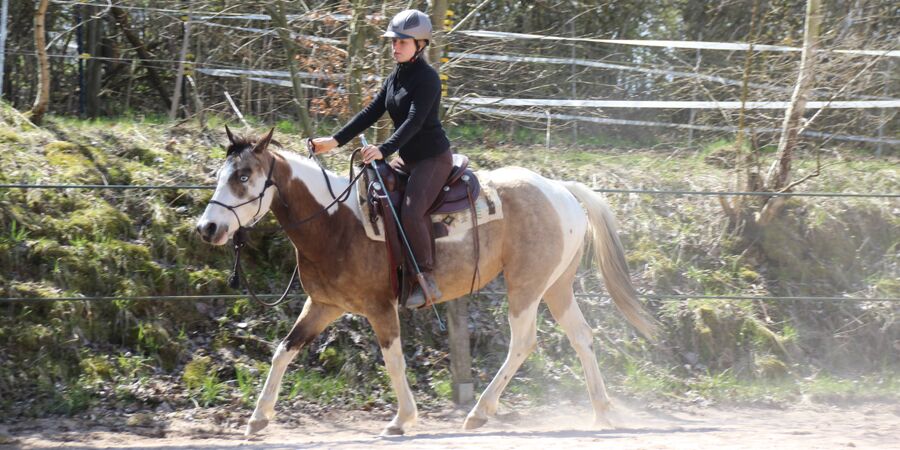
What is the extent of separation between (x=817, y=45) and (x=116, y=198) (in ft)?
24.0

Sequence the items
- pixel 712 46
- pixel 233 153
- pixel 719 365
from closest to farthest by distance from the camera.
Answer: pixel 233 153, pixel 719 365, pixel 712 46

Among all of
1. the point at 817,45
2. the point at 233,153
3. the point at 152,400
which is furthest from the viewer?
the point at 817,45

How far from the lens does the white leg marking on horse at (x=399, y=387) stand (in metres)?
6.15

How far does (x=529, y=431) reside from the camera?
22.3ft

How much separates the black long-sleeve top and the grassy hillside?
7.92 feet

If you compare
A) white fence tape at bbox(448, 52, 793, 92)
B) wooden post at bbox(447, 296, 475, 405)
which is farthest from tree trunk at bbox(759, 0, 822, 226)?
wooden post at bbox(447, 296, 475, 405)

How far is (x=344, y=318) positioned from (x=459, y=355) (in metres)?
1.19

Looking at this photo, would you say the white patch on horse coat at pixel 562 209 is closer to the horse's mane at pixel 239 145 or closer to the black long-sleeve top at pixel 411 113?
the black long-sleeve top at pixel 411 113

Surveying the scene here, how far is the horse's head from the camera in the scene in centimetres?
549

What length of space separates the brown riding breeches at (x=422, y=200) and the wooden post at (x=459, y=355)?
171 cm

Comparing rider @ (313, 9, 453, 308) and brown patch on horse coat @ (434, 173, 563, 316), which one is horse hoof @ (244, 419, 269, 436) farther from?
brown patch on horse coat @ (434, 173, 563, 316)

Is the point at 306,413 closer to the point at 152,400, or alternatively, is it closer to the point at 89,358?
the point at 152,400

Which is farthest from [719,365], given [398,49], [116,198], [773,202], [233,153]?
[116,198]

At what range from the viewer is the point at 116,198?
8.37 metres
